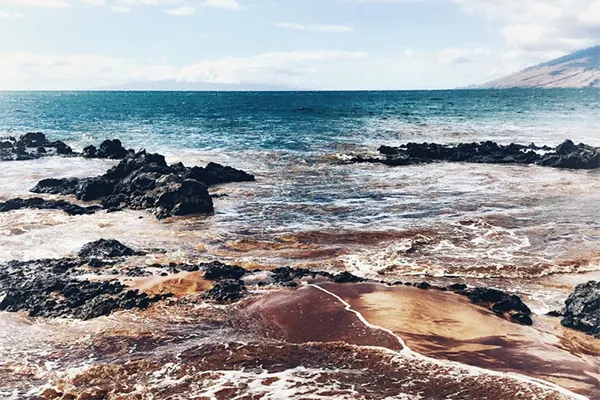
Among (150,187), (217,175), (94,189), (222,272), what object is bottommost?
(222,272)

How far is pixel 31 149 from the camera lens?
62.2 metres

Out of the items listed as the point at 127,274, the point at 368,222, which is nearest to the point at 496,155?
the point at 368,222

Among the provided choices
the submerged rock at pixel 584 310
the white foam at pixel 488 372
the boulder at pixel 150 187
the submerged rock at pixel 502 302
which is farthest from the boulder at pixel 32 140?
the submerged rock at pixel 584 310

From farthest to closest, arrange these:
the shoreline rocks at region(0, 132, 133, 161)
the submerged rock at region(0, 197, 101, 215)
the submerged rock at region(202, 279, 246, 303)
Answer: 1. the shoreline rocks at region(0, 132, 133, 161)
2. the submerged rock at region(0, 197, 101, 215)
3. the submerged rock at region(202, 279, 246, 303)

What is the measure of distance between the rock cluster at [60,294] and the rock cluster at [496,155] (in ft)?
115

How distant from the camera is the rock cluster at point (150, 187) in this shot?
3077 cm

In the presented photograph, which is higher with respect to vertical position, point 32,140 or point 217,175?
point 32,140

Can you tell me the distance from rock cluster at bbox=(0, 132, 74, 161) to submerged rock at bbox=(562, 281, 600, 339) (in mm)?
55109

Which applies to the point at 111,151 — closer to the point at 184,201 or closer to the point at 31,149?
the point at 31,149

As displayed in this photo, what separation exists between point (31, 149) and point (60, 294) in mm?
51564

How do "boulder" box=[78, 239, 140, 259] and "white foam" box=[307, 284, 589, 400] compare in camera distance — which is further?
"boulder" box=[78, 239, 140, 259]

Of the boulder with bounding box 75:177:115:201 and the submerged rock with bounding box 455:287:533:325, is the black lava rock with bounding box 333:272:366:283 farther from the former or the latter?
the boulder with bounding box 75:177:115:201

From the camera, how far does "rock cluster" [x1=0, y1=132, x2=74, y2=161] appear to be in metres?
55.4

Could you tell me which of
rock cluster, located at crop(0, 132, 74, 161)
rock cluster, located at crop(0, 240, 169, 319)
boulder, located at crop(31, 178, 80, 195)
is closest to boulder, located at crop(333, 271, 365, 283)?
rock cluster, located at crop(0, 240, 169, 319)
